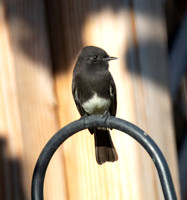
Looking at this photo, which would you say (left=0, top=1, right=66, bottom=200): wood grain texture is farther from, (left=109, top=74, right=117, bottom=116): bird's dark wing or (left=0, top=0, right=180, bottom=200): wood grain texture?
(left=109, top=74, right=117, bottom=116): bird's dark wing

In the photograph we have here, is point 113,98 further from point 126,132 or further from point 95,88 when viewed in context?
point 126,132

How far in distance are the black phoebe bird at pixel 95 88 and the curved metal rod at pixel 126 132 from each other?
0.72 metres

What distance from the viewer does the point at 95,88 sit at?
300 centimetres

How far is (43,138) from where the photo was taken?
8.40 ft

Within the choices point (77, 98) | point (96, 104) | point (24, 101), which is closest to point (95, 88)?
point (96, 104)

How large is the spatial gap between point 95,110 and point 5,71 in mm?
765

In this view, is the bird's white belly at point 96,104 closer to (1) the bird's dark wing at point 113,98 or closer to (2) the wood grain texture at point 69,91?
(1) the bird's dark wing at point 113,98

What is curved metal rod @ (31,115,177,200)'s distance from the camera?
1.64 meters

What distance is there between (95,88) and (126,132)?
1.20m

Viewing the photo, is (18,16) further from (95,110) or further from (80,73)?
(95,110)

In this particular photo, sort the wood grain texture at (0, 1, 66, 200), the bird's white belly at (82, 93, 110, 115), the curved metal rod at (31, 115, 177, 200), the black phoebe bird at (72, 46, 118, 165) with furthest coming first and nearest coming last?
the bird's white belly at (82, 93, 110, 115) → the black phoebe bird at (72, 46, 118, 165) → the wood grain texture at (0, 1, 66, 200) → the curved metal rod at (31, 115, 177, 200)

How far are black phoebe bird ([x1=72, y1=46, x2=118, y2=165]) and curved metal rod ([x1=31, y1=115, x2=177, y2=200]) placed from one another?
2.36 feet

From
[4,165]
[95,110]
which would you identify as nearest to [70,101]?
[95,110]

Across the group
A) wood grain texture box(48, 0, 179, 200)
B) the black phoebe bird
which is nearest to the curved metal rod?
wood grain texture box(48, 0, 179, 200)
